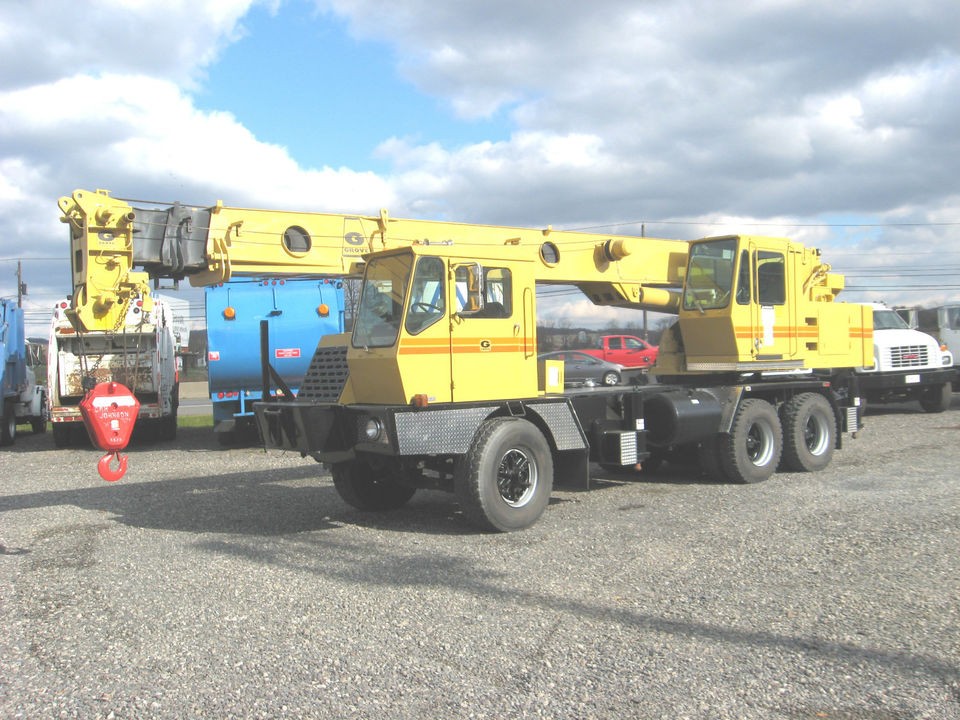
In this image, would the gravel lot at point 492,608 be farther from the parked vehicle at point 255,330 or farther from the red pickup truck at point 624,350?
the red pickup truck at point 624,350

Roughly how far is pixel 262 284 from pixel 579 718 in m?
12.5

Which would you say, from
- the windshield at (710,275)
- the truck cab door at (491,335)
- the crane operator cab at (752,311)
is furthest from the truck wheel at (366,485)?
the windshield at (710,275)

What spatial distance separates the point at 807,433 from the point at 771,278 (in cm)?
239

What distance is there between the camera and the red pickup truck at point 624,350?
3017cm

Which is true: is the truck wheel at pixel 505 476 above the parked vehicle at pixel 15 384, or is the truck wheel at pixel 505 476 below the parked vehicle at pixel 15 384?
below

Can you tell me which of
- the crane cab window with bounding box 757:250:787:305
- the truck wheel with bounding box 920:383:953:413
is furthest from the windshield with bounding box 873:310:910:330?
the crane cab window with bounding box 757:250:787:305

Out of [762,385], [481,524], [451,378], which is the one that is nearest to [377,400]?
[451,378]

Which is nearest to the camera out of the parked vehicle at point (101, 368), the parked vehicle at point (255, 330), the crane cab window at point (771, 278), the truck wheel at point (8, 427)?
the crane cab window at point (771, 278)

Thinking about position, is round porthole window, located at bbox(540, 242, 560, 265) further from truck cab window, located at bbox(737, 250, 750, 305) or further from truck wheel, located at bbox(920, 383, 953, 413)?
truck wheel, located at bbox(920, 383, 953, 413)

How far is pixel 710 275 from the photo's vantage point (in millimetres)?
11117

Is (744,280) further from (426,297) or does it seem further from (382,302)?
(382,302)

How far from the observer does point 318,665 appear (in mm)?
4883

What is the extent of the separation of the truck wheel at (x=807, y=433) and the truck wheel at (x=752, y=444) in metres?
0.17

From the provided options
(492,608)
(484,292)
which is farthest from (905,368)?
(492,608)
